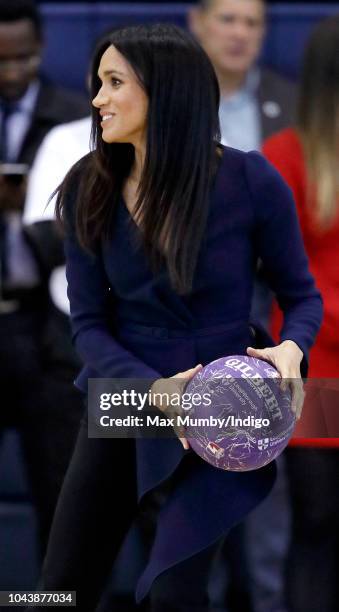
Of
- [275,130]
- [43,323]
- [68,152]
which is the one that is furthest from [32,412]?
[275,130]

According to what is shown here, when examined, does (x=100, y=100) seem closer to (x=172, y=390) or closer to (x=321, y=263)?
(x=172, y=390)

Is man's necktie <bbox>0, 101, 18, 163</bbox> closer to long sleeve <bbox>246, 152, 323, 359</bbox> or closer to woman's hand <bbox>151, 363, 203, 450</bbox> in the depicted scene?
long sleeve <bbox>246, 152, 323, 359</bbox>

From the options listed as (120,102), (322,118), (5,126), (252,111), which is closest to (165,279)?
(120,102)

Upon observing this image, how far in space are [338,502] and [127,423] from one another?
2.98 ft

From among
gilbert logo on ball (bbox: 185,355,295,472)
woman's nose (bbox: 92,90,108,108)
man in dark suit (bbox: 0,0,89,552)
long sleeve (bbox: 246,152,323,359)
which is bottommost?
man in dark suit (bbox: 0,0,89,552)

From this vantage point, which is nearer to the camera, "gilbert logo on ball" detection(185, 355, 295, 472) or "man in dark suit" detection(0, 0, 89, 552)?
"gilbert logo on ball" detection(185, 355, 295, 472)

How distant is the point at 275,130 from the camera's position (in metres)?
3.95

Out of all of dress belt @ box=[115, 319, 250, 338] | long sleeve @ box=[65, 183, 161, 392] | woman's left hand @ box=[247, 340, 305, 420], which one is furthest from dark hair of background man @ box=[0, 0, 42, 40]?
woman's left hand @ box=[247, 340, 305, 420]

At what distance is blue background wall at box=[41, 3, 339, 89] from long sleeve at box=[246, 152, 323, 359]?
1890 millimetres

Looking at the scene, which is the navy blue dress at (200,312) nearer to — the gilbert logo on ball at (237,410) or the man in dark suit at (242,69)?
the gilbert logo on ball at (237,410)

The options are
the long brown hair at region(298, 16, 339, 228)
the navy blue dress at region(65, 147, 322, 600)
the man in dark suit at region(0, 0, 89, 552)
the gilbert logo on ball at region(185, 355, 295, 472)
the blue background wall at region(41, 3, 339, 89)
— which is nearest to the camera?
the gilbert logo on ball at region(185, 355, 295, 472)

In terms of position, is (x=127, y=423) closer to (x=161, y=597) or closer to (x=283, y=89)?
(x=161, y=597)

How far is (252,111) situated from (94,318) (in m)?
1.55

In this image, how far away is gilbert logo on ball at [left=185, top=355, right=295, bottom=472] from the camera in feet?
7.95
